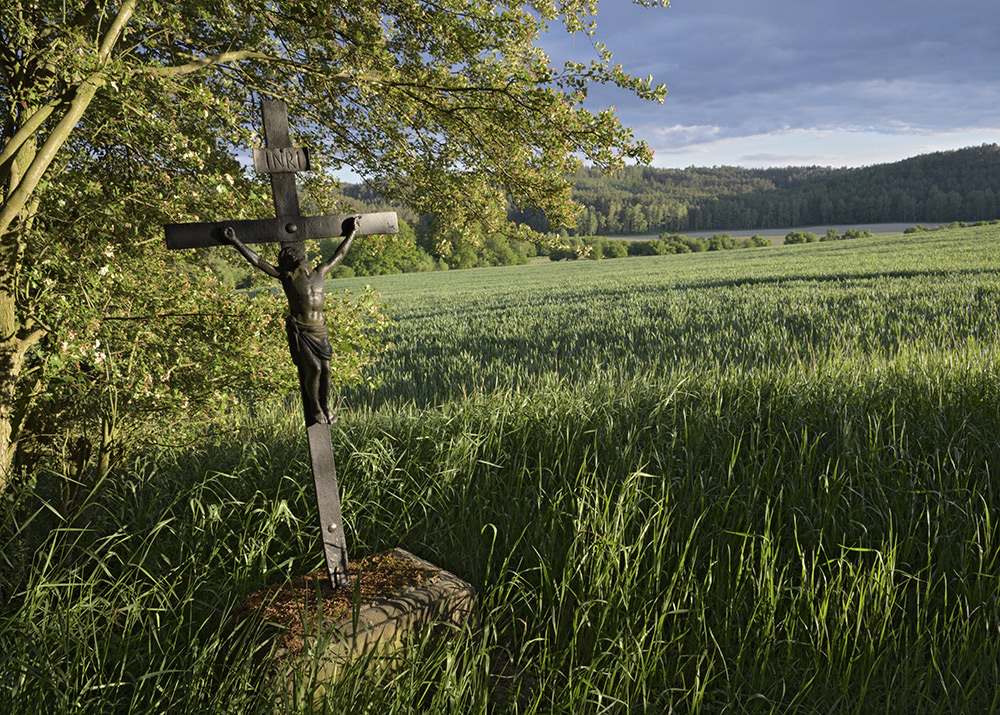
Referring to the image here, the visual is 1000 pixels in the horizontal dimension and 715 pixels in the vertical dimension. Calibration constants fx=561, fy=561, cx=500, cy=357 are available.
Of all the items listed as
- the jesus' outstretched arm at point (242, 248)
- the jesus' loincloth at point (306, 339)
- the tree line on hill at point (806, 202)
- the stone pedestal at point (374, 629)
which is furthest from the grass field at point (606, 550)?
the tree line on hill at point (806, 202)

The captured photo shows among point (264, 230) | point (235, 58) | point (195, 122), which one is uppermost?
point (235, 58)

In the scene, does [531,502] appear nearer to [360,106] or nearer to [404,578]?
[404,578]

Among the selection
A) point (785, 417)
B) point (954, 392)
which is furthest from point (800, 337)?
point (785, 417)

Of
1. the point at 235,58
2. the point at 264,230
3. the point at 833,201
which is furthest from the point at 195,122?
the point at 833,201

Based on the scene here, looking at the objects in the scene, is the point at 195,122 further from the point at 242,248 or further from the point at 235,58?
the point at 242,248

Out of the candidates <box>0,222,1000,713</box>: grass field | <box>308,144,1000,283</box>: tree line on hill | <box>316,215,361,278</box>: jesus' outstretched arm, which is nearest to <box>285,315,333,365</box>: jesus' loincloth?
<box>316,215,361,278</box>: jesus' outstretched arm

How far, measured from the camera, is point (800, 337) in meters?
10.1

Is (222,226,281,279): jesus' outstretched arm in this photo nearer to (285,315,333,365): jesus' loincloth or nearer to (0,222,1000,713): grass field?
(285,315,333,365): jesus' loincloth

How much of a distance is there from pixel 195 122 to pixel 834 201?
520ft

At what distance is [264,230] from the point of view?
2.52 meters

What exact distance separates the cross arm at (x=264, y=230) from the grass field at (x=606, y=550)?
4.76 ft

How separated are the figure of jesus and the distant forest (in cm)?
11945

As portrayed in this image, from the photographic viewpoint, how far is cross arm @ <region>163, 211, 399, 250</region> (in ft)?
8.03

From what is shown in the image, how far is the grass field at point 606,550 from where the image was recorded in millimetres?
2232
